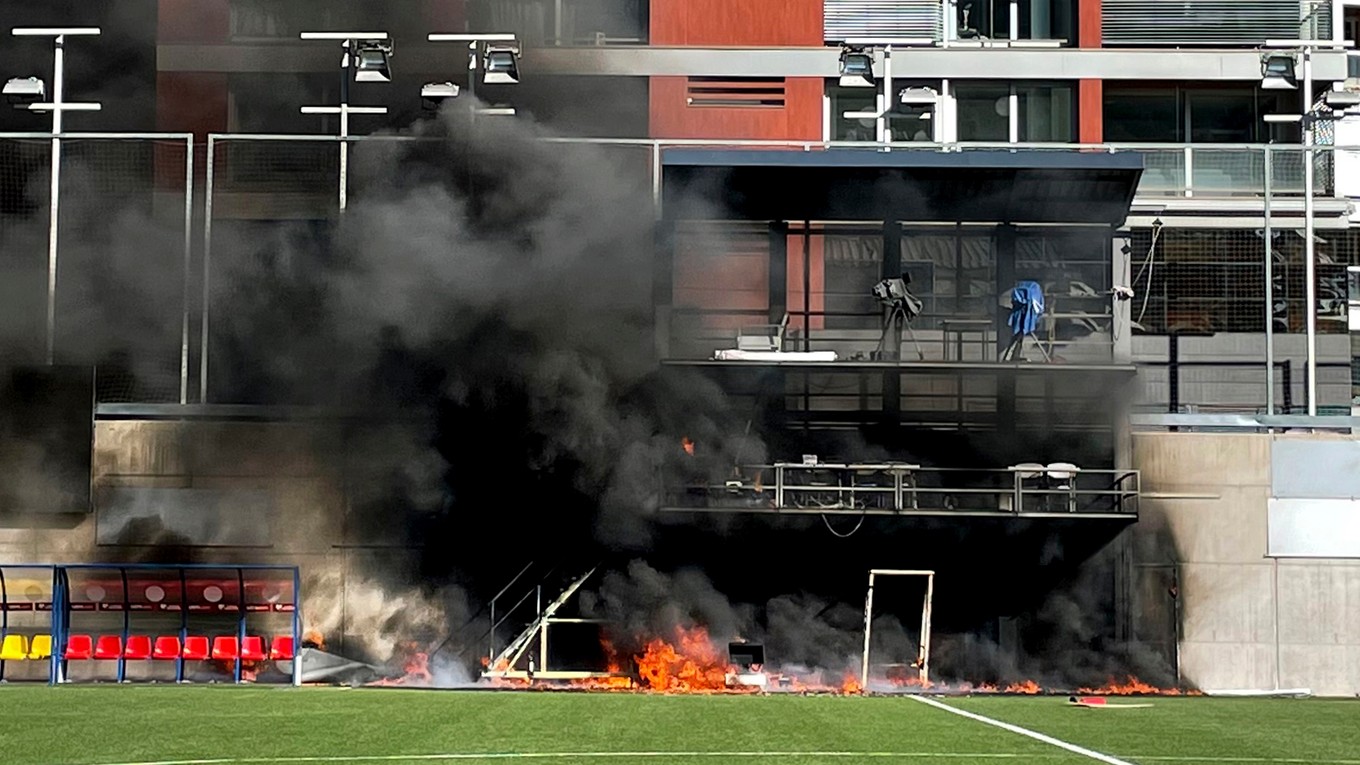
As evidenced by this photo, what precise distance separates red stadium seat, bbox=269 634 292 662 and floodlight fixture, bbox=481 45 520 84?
24.0ft

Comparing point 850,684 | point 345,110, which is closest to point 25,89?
point 345,110

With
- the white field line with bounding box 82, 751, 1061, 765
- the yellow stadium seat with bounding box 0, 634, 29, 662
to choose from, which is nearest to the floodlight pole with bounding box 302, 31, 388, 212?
the yellow stadium seat with bounding box 0, 634, 29, 662

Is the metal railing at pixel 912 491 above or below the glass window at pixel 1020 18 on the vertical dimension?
below

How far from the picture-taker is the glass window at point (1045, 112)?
2748cm

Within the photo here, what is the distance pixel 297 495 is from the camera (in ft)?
71.9

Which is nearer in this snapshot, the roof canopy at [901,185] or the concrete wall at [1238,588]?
the concrete wall at [1238,588]

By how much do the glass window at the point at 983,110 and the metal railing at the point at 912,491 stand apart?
7000 mm

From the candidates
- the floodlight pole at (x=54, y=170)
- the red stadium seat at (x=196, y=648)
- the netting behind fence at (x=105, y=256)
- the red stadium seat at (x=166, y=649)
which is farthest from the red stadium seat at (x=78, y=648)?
the floodlight pole at (x=54, y=170)

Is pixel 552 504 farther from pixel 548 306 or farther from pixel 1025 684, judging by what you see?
A: pixel 1025 684

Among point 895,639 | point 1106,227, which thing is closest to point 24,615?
→ point 895,639

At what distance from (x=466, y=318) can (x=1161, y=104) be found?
11891 millimetres

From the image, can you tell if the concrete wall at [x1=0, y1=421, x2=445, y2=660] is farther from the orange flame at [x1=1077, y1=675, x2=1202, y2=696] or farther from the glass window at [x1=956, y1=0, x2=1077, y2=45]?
the glass window at [x1=956, y1=0, x2=1077, y2=45]

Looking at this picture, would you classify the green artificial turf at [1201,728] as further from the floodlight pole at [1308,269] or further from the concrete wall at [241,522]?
the concrete wall at [241,522]

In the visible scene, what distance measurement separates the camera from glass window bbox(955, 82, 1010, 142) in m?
27.5
